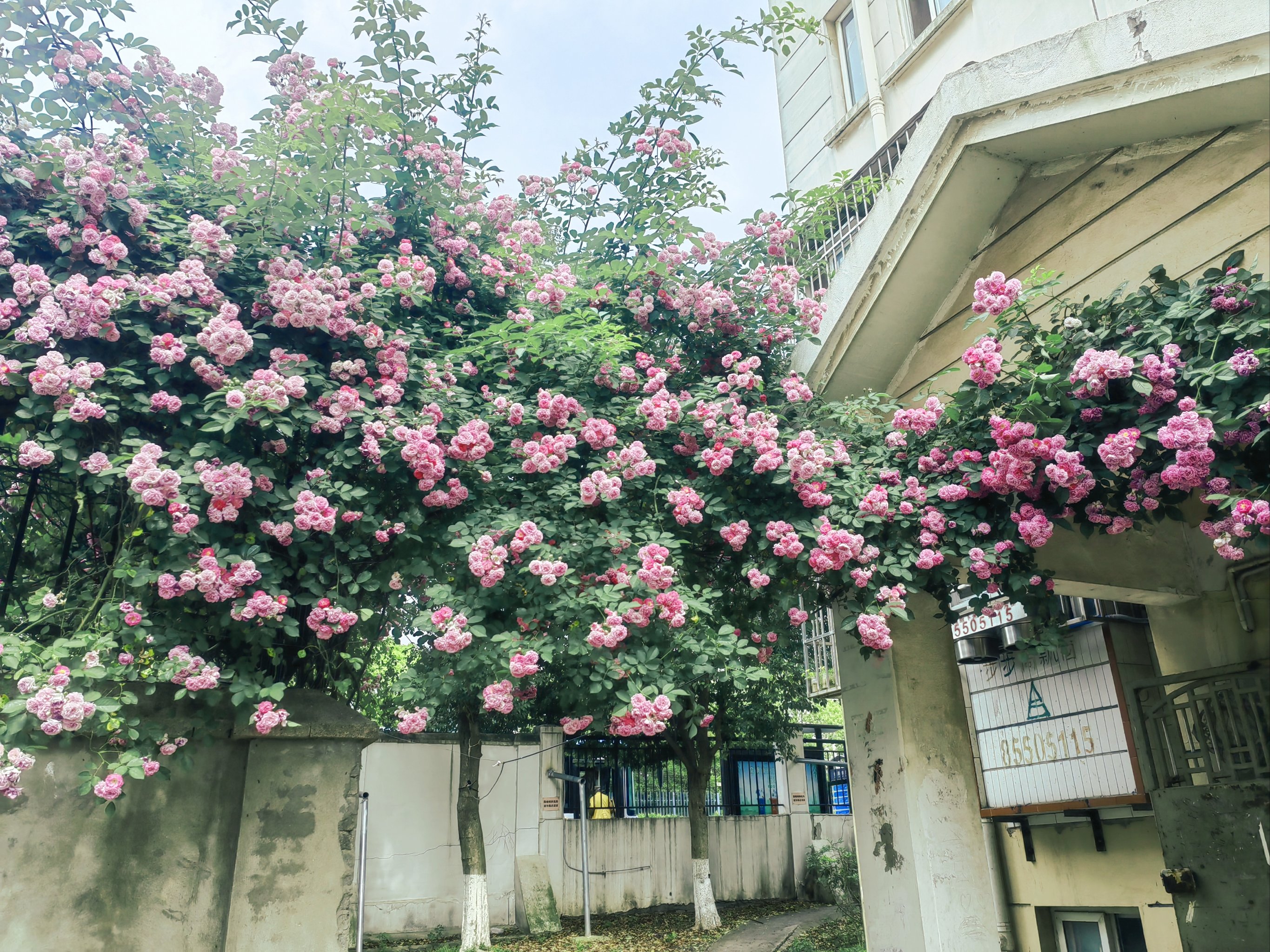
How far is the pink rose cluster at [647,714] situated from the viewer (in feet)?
12.5

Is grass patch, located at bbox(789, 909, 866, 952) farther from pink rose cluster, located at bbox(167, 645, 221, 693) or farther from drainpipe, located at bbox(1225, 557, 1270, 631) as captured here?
pink rose cluster, located at bbox(167, 645, 221, 693)

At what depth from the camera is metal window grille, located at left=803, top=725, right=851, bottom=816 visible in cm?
1602

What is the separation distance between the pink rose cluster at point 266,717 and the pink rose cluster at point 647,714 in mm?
1437

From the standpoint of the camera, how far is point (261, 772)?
3811mm

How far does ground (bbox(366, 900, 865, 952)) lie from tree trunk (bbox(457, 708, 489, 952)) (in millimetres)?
303

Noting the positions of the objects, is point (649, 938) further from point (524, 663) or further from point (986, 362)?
point (986, 362)

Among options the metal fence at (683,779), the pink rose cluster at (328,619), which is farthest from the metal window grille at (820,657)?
the metal fence at (683,779)

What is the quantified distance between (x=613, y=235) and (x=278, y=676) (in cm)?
351

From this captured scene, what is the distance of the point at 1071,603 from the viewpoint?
20.9 feet

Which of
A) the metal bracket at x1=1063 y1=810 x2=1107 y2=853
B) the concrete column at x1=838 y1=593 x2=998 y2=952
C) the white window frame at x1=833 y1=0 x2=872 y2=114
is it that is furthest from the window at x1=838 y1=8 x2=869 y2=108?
the metal bracket at x1=1063 y1=810 x2=1107 y2=853

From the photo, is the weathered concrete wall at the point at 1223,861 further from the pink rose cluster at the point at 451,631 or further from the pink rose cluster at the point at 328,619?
the pink rose cluster at the point at 328,619

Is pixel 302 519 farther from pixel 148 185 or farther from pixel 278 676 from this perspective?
pixel 148 185

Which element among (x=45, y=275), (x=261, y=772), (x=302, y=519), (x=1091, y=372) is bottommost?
(x=261, y=772)

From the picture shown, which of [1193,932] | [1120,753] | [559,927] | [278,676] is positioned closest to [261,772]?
[278,676]
